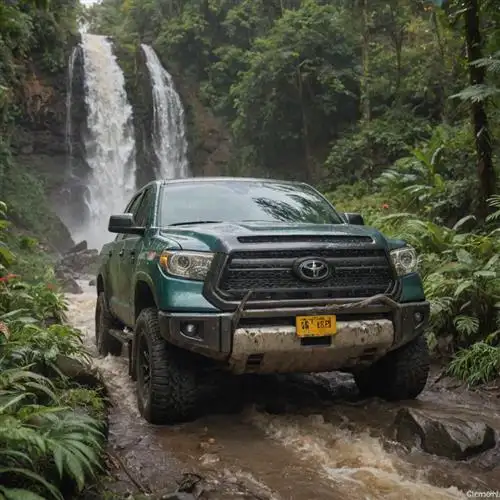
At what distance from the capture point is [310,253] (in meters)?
4.27

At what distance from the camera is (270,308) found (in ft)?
13.5

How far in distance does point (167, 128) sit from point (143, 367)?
26215 mm

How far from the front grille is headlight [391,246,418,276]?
20 centimetres

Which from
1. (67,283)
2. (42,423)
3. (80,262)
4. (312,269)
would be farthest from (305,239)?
(80,262)

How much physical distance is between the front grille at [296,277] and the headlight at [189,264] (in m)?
0.16

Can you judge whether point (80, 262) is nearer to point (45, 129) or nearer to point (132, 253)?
point (45, 129)

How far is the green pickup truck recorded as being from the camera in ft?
13.4

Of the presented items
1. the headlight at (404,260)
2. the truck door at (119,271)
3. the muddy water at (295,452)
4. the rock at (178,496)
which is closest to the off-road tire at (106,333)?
the truck door at (119,271)

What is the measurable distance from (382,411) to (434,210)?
7093 mm

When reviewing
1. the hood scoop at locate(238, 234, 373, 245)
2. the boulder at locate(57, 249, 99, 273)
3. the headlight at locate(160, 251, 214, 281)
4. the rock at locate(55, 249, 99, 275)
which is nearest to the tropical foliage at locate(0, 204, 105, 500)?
the headlight at locate(160, 251, 214, 281)

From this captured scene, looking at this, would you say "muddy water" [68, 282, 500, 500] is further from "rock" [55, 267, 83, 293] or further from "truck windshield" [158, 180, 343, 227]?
"rock" [55, 267, 83, 293]

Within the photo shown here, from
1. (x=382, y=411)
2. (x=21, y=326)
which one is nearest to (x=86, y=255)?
(x=21, y=326)

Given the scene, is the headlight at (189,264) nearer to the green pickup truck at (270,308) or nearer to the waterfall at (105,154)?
the green pickup truck at (270,308)

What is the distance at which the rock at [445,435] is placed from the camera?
12.6ft
